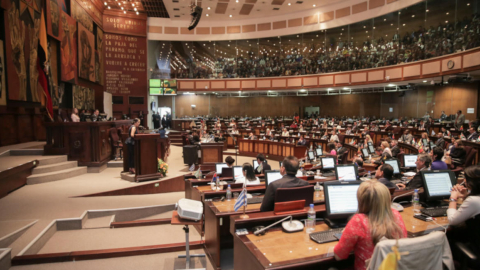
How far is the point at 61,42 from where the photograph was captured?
11523mm

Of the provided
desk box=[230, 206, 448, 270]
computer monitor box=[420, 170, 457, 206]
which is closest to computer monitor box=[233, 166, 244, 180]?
desk box=[230, 206, 448, 270]

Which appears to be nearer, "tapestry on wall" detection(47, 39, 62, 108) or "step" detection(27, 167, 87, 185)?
"step" detection(27, 167, 87, 185)

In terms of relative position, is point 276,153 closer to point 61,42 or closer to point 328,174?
point 328,174

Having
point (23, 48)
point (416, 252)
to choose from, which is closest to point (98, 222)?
point (416, 252)

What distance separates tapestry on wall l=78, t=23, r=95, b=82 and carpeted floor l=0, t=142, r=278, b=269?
24.6 ft

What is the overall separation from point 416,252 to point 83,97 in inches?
579

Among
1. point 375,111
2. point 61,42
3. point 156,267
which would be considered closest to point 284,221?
point 156,267

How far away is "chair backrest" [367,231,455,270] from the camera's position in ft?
5.39

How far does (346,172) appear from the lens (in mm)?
5141

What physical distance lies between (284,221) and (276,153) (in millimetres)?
10237

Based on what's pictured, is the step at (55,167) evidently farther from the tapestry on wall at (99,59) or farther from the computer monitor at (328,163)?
the tapestry on wall at (99,59)

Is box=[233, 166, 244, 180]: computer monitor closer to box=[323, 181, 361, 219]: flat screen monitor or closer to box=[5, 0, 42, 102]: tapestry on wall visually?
box=[323, 181, 361, 219]: flat screen monitor

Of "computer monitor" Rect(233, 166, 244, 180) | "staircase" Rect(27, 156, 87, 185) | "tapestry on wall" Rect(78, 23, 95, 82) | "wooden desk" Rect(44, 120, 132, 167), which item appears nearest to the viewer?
"computer monitor" Rect(233, 166, 244, 180)

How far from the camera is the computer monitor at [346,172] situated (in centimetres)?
509
